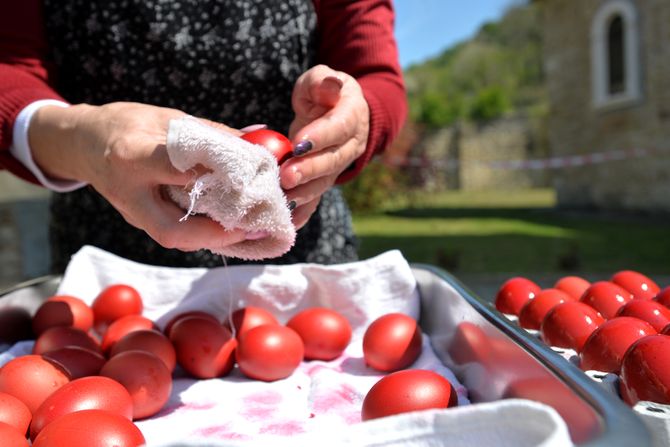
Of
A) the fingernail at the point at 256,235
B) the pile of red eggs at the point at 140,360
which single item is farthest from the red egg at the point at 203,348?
the fingernail at the point at 256,235

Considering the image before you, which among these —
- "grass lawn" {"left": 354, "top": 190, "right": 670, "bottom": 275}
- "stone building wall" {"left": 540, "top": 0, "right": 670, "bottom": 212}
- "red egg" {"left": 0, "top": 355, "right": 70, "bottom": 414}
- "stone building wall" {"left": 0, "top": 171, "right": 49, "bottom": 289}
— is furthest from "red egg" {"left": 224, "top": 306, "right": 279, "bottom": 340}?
"stone building wall" {"left": 540, "top": 0, "right": 670, "bottom": 212}

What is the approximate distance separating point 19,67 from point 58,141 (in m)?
0.41

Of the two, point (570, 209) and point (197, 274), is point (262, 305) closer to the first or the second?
point (197, 274)

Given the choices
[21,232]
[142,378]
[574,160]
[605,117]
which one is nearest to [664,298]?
[142,378]

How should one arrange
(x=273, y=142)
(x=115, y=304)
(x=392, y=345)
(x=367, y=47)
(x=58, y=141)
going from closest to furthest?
(x=273, y=142) < (x=58, y=141) < (x=392, y=345) < (x=115, y=304) < (x=367, y=47)

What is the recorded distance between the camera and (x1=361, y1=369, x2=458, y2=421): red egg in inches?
36.6

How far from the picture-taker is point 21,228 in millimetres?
5375

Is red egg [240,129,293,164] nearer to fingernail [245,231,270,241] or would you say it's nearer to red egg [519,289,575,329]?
fingernail [245,231,270,241]

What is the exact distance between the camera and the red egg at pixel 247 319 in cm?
143

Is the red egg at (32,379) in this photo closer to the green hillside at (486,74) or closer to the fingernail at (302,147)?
the fingernail at (302,147)

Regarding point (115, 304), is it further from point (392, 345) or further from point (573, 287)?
point (573, 287)

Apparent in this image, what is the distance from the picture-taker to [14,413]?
976 millimetres

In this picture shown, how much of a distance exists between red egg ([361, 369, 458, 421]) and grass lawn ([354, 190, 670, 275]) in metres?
5.26

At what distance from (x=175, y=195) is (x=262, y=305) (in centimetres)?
59
